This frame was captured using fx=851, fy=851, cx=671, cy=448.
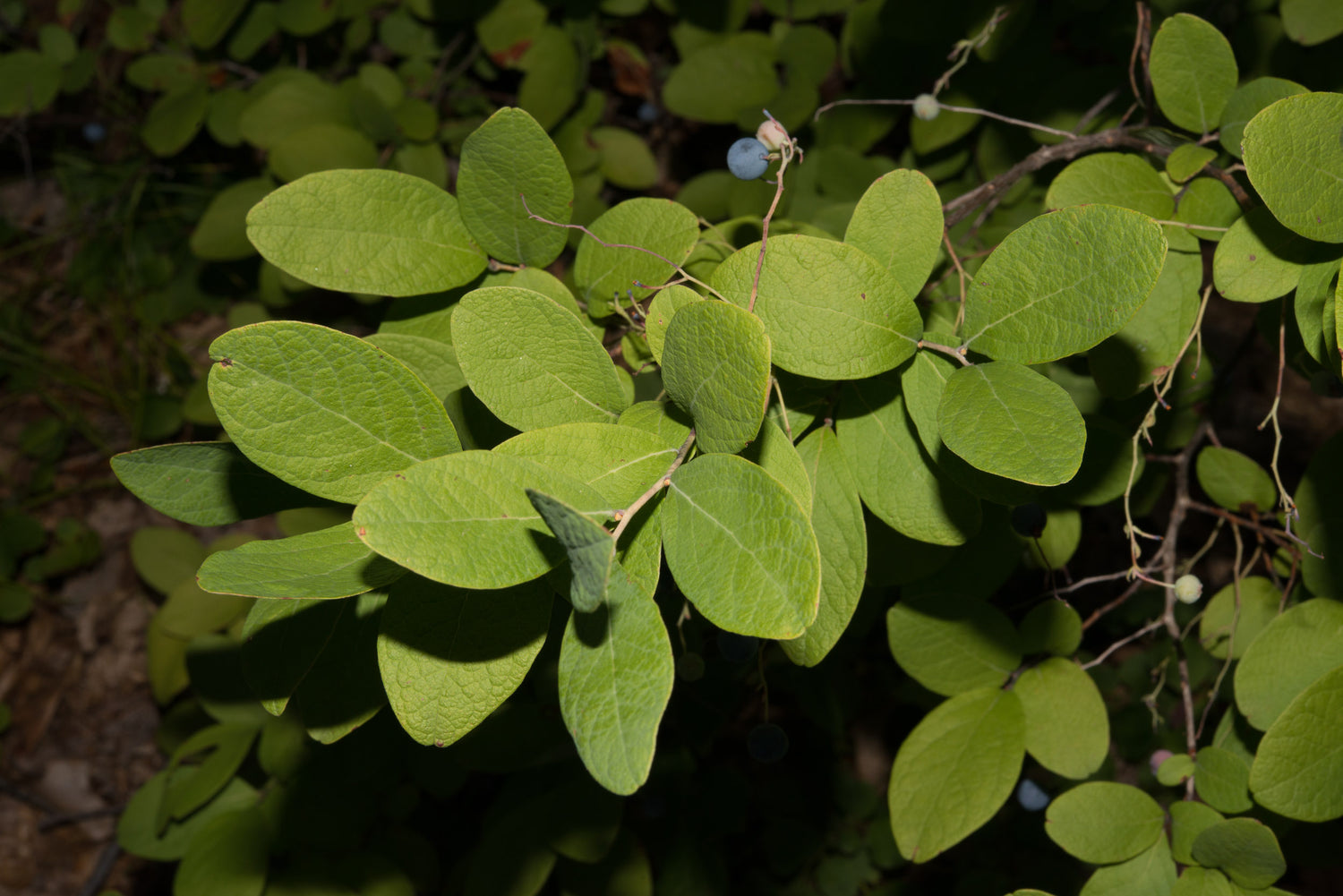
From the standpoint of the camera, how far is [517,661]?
69 centimetres

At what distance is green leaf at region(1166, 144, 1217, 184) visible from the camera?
94cm

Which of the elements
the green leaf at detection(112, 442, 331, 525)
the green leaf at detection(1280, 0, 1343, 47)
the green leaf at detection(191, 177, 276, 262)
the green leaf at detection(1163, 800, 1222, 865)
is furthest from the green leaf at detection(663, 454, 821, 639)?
the green leaf at detection(191, 177, 276, 262)

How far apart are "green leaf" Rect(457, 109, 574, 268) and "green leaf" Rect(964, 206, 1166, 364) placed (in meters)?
0.42

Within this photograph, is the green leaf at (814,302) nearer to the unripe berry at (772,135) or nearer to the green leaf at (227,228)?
the unripe berry at (772,135)

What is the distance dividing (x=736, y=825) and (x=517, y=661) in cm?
114

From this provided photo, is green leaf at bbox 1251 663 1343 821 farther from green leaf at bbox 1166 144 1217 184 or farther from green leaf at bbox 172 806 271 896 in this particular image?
green leaf at bbox 172 806 271 896

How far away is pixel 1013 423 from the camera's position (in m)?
0.66

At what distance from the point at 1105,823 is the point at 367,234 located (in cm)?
109

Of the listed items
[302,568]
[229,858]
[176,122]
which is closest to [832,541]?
[302,568]

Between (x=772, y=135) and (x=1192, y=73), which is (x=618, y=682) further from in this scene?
(x=1192, y=73)

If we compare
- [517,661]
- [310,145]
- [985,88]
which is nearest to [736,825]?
[517,661]

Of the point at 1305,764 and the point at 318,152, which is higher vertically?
the point at 318,152

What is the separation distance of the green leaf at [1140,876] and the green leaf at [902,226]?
766 mm

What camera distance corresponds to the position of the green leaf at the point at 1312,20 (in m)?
1.19
